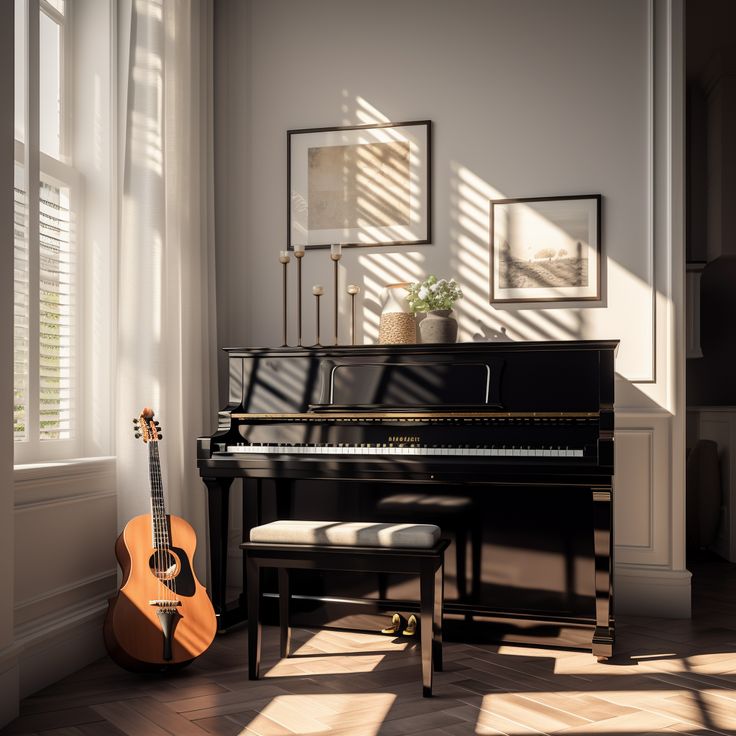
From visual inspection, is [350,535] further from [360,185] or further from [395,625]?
[360,185]

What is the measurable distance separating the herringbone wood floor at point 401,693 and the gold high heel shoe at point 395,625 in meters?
0.04

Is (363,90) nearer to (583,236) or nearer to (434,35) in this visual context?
(434,35)

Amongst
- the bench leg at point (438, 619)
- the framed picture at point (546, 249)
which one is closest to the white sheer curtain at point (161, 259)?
the bench leg at point (438, 619)

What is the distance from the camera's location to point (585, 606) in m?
3.22

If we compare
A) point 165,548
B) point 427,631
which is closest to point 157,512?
point 165,548

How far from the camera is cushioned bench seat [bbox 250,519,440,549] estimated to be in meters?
2.77

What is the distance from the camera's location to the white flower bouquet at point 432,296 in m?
3.70

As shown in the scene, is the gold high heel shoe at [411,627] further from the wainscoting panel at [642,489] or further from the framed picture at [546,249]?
the framed picture at [546,249]

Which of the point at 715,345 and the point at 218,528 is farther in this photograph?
the point at 715,345

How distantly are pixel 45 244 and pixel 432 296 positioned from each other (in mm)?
1664

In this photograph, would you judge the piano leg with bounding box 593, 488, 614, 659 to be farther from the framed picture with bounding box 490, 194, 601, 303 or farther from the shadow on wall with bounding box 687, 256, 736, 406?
the shadow on wall with bounding box 687, 256, 736, 406

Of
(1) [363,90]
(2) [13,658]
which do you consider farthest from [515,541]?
(1) [363,90]

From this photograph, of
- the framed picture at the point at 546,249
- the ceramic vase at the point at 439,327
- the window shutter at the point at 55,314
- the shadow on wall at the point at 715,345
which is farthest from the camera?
the shadow on wall at the point at 715,345

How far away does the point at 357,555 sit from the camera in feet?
9.18
